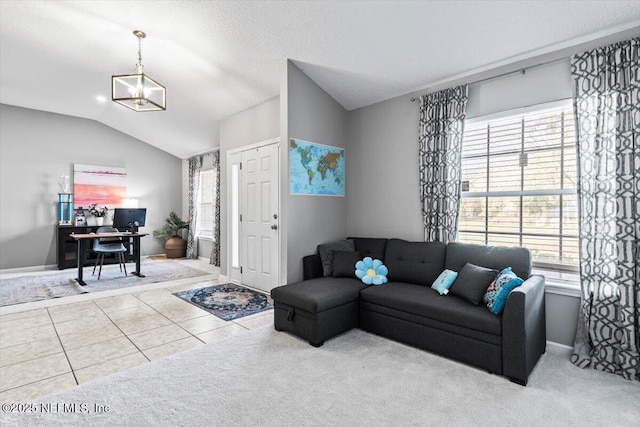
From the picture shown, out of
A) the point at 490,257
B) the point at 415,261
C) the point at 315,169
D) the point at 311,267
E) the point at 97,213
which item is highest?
the point at 315,169

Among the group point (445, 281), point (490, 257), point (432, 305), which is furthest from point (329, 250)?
point (490, 257)

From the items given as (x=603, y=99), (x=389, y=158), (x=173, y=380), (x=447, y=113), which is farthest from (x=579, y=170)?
(x=173, y=380)

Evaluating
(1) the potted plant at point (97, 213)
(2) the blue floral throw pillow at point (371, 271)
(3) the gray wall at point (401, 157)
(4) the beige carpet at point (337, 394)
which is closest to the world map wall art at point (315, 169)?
(3) the gray wall at point (401, 157)

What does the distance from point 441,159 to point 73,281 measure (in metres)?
5.92

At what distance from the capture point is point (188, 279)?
18.6 ft

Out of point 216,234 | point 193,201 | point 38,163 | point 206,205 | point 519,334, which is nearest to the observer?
point 519,334

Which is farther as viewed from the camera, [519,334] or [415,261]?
[415,261]

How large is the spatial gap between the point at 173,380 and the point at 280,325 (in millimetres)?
1115

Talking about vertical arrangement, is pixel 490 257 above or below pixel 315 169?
below

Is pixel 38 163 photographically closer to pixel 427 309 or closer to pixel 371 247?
pixel 371 247

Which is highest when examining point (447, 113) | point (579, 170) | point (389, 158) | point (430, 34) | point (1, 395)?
point (430, 34)

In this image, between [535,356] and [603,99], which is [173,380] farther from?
[603,99]

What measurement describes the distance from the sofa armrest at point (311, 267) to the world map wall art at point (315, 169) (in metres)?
0.78

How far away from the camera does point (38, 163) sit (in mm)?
6457
